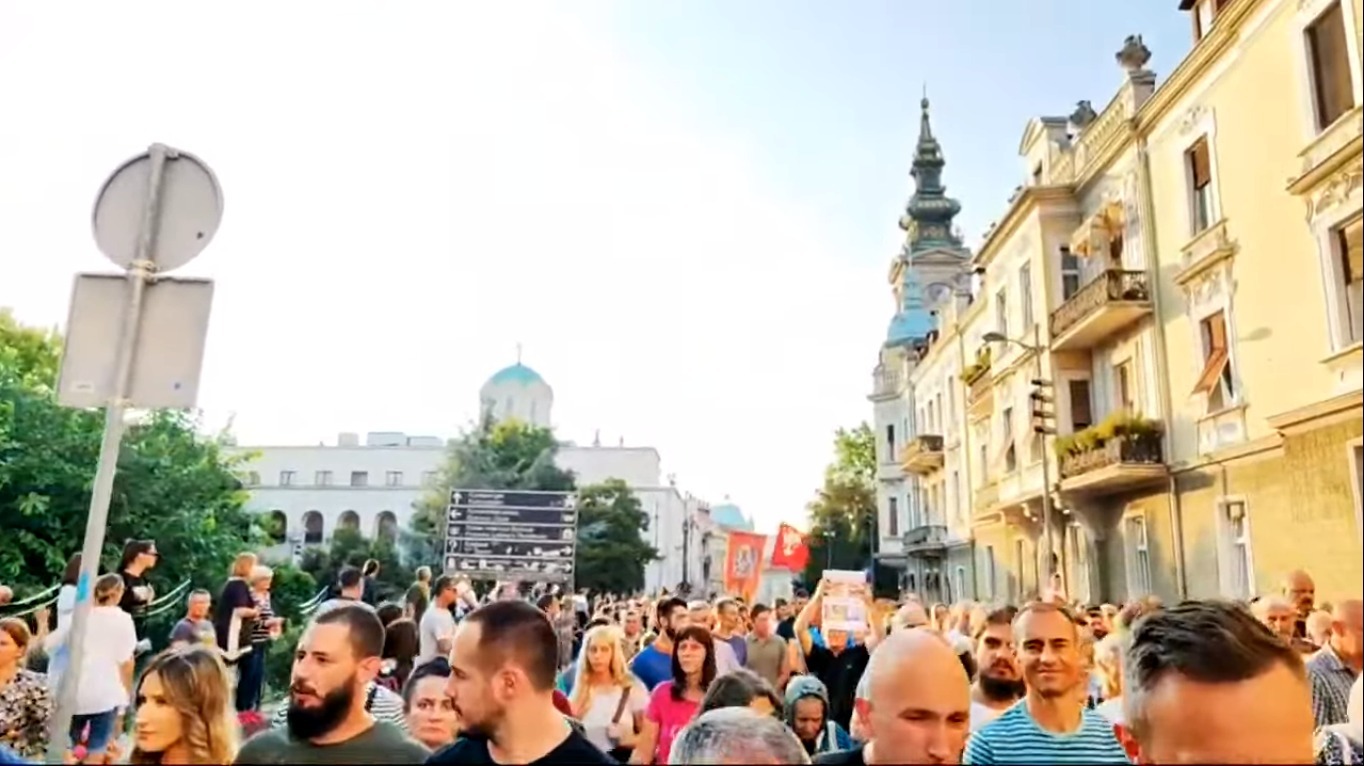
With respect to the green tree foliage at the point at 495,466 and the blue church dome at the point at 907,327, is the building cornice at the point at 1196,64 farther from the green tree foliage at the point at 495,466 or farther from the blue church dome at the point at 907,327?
the blue church dome at the point at 907,327

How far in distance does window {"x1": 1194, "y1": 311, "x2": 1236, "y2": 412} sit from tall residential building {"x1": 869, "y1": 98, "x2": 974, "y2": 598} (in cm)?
1711

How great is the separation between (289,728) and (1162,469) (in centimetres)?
1813

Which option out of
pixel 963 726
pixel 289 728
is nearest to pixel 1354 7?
pixel 963 726

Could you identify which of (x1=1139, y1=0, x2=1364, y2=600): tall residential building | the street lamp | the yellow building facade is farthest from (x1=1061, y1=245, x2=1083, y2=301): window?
(x1=1139, y1=0, x2=1364, y2=600): tall residential building

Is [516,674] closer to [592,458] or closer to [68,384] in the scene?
[68,384]

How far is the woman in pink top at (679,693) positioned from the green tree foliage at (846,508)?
53.2m

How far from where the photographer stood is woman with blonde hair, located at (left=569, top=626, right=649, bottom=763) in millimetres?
5773

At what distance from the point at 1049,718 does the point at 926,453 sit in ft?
113

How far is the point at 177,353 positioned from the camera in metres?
3.48

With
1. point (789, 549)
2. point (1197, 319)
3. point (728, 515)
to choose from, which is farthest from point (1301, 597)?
point (728, 515)

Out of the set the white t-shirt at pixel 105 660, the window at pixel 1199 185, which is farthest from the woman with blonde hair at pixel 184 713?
the window at pixel 1199 185

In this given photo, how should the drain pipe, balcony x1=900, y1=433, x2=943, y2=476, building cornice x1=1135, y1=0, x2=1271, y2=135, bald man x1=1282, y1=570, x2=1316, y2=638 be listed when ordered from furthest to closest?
1. balcony x1=900, y1=433, x2=943, y2=476
2. the drain pipe
3. building cornice x1=1135, y1=0, x2=1271, y2=135
4. bald man x1=1282, y1=570, x2=1316, y2=638

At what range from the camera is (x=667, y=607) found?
26.3 ft

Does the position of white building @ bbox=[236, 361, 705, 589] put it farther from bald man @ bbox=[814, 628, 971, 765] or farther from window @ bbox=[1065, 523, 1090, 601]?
bald man @ bbox=[814, 628, 971, 765]
